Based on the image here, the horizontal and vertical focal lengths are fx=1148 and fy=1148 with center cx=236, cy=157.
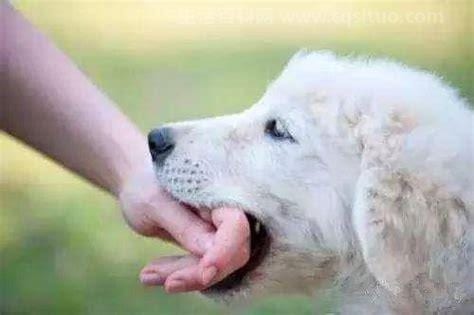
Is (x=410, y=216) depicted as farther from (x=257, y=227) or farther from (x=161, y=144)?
(x=161, y=144)

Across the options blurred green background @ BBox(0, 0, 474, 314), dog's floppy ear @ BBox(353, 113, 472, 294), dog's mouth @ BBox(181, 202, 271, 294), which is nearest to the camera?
dog's floppy ear @ BBox(353, 113, 472, 294)

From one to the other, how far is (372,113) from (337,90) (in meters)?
0.10

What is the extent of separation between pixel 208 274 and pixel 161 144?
28 centimetres

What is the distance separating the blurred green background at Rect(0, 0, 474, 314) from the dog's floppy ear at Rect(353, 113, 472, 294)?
34cm

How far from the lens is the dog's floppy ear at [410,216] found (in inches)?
75.7

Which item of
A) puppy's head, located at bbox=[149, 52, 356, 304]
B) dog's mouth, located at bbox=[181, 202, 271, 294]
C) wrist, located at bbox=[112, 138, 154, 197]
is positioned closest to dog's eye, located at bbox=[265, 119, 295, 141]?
puppy's head, located at bbox=[149, 52, 356, 304]

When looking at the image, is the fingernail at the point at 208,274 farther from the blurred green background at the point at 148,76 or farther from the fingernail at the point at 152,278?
the blurred green background at the point at 148,76

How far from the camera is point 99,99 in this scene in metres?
2.37

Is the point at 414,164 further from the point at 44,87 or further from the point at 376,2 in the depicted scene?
the point at 44,87

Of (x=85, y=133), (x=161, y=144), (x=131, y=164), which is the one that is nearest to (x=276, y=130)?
(x=161, y=144)

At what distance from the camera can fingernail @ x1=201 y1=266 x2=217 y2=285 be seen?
203cm

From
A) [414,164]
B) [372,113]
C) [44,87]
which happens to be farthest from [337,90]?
[44,87]

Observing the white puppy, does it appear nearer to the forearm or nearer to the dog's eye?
the dog's eye

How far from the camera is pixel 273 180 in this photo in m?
2.11
